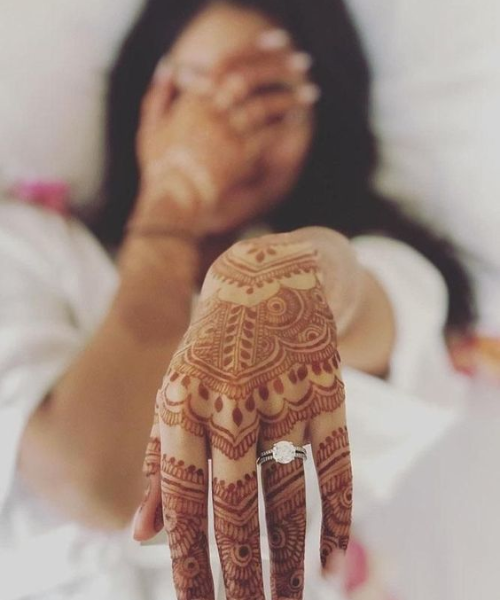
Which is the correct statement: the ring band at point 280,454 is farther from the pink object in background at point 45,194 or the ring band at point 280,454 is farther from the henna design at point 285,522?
the pink object in background at point 45,194

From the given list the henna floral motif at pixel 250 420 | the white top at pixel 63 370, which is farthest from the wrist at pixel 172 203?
the henna floral motif at pixel 250 420

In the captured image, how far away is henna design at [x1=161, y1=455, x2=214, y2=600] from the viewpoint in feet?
0.99

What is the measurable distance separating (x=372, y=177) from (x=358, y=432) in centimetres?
35

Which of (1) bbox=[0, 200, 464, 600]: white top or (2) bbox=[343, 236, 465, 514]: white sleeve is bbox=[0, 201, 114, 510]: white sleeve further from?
(2) bbox=[343, 236, 465, 514]: white sleeve

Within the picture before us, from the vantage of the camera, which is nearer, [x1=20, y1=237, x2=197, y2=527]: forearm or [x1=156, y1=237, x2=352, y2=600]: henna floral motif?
[x1=156, y1=237, x2=352, y2=600]: henna floral motif

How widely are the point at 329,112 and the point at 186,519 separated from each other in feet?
1.51

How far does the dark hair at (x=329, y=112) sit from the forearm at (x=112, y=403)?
6.2 inches

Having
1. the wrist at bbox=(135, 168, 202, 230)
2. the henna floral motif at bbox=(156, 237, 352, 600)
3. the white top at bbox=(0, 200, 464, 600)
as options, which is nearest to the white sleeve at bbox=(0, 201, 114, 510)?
the white top at bbox=(0, 200, 464, 600)

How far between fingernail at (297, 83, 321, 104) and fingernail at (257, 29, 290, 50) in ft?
0.14

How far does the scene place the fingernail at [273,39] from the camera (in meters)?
0.62

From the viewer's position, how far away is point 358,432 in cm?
41

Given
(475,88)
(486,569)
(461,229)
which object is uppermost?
(475,88)

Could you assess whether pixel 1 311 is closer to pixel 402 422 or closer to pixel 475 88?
pixel 402 422

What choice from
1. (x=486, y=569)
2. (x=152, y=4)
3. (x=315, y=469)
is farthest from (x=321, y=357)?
(x=152, y=4)
